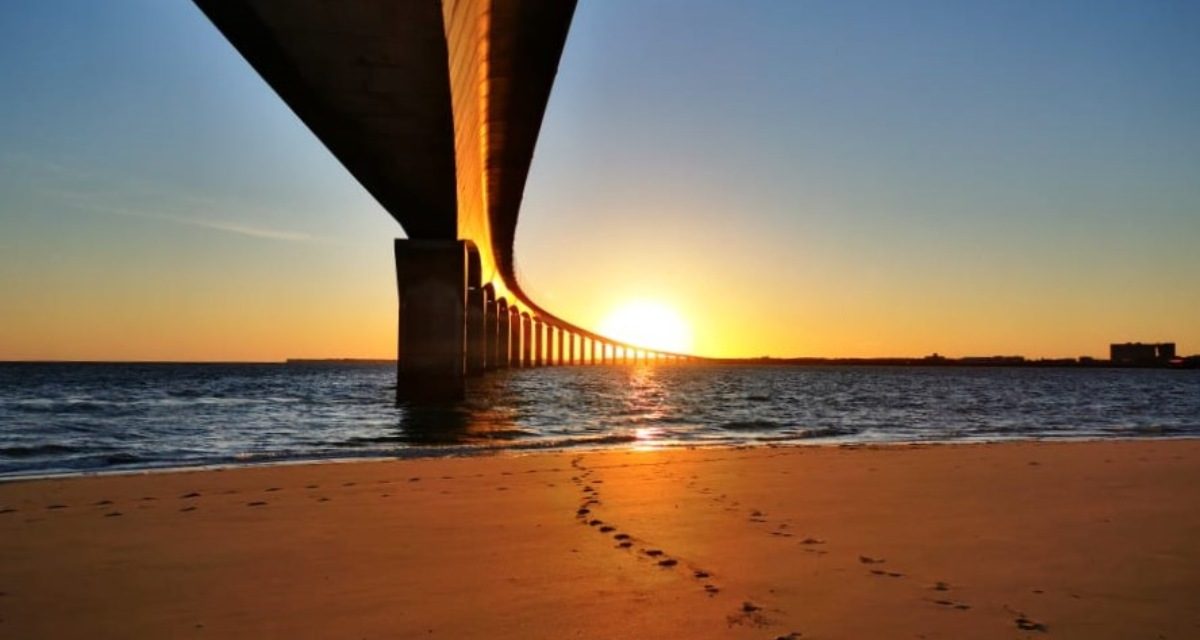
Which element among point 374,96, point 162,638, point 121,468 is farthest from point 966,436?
point 162,638

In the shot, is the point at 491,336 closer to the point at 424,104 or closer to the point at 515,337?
the point at 515,337

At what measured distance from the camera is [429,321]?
35312 mm

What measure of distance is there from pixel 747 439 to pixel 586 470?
846 centimetres

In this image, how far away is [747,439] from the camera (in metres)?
20.2

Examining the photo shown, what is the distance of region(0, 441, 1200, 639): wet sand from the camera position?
15.6ft

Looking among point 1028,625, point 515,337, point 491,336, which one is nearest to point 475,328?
point 491,336

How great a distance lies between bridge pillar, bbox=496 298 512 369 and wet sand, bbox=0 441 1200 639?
71.2 metres

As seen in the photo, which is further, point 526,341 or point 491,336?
point 526,341

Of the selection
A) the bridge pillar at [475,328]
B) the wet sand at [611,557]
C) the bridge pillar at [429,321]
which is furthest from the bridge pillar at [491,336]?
the wet sand at [611,557]

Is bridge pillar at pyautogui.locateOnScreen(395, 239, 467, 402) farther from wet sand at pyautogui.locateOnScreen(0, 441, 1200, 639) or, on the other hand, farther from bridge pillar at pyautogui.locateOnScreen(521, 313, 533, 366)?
bridge pillar at pyautogui.locateOnScreen(521, 313, 533, 366)

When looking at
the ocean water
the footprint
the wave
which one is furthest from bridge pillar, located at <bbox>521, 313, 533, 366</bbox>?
the footprint

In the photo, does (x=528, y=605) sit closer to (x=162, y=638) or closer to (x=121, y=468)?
(x=162, y=638)

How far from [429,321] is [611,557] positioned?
97.8ft

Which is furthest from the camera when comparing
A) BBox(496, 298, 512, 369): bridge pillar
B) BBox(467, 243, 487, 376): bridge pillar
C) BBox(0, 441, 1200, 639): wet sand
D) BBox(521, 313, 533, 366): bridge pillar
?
BBox(521, 313, 533, 366): bridge pillar
